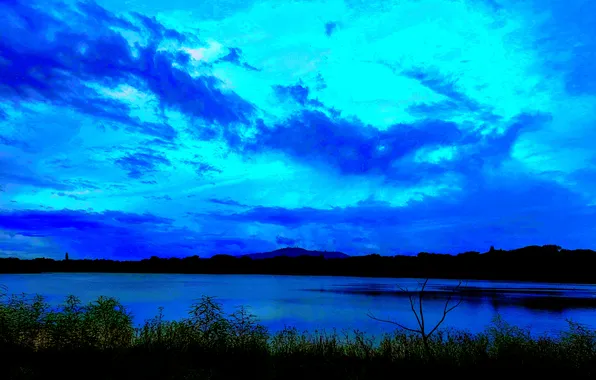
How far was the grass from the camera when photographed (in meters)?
10.9

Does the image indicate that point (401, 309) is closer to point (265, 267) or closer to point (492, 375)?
point (492, 375)

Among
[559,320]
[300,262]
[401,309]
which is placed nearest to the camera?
[559,320]

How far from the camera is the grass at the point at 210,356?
10883 mm

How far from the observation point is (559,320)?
42656 mm

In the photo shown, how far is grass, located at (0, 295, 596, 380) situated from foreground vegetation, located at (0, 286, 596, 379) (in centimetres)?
3

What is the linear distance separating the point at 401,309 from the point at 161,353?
139ft

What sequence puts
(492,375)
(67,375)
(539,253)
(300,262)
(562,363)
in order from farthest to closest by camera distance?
(300,262) < (539,253) < (562,363) < (492,375) < (67,375)

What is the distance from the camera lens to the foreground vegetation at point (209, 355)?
10883mm

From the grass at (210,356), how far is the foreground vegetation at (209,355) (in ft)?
0.08

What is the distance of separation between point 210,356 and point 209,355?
8cm

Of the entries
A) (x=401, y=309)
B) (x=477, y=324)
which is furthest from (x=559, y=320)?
(x=401, y=309)

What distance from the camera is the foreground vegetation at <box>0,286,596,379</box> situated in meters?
10.9

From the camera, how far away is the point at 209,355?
506 inches

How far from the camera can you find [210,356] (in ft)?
41.9
